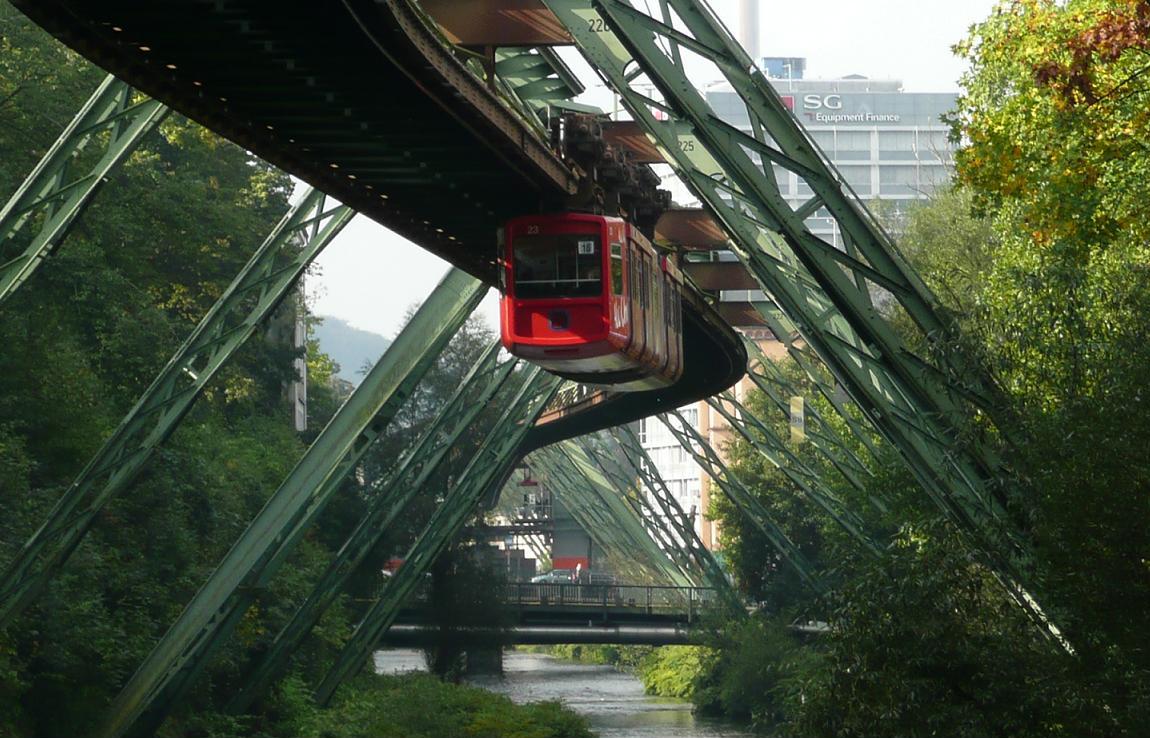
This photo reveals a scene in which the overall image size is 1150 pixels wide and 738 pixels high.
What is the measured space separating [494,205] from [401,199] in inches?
73.9

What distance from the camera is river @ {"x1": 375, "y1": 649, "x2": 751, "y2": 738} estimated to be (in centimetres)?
4575

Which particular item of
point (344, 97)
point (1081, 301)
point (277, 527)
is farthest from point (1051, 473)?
point (277, 527)

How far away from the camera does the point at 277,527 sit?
2330 centimetres

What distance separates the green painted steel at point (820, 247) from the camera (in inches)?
605

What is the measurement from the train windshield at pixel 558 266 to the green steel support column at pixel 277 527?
281 cm

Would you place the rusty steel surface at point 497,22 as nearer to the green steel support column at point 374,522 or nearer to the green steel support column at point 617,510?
the green steel support column at point 374,522

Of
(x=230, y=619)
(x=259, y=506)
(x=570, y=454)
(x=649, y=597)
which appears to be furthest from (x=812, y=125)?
(x=230, y=619)

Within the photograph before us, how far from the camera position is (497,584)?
49531 mm

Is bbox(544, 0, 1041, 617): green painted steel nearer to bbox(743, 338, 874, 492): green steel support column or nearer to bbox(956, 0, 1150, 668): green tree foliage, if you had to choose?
bbox(956, 0, 1150, 668): green tree foliage

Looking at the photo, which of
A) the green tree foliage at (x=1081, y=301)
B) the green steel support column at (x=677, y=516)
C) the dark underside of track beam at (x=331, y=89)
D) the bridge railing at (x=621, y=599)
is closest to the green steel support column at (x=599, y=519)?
the bridge railing at (x=621, y=599)

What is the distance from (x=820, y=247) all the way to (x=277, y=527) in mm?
9628

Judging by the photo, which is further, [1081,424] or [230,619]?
[230,619]

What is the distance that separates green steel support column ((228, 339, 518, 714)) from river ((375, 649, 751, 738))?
39.2 ft

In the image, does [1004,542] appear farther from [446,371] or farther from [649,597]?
[649,597]
